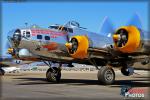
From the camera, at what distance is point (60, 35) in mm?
23844

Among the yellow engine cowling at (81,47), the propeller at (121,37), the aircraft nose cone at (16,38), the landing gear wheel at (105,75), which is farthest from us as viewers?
the aircraft nose cone at (16,38)

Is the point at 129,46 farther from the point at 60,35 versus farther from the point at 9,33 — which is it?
the point at 9,33

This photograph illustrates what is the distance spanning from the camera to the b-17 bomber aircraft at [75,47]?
21.4 meters

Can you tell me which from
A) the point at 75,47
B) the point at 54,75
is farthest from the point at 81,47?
the point at 54,75

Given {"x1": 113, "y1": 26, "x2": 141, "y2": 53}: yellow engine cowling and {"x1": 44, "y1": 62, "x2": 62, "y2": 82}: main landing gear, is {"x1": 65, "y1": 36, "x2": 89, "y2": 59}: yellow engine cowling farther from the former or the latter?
{"x1": 44, "y1": 62, "x2": 62, "y2": 82}: main landing gear

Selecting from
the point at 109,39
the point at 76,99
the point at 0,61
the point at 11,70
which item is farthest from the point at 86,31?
the point at 11,70

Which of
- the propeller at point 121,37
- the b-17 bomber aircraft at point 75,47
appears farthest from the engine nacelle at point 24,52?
the propeller at point 121,37

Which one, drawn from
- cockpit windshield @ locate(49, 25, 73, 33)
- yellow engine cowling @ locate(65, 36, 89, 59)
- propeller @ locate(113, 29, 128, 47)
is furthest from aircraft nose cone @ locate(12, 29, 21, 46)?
propeller @ locate(113, 29, 128, 47)

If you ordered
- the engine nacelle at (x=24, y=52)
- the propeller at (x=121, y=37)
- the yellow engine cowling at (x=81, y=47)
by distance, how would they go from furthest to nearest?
1. the engine nacelle at (x=24, y=52)
2. the yellow engine cowling at (x=81, y=47)
3. the propeller at (x=121, y=37)

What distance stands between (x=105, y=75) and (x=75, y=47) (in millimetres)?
2752

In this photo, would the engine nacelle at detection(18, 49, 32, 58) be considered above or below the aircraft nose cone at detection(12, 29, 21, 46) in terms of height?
below

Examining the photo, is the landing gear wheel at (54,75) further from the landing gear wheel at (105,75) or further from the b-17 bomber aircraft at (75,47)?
the landing gear wheel at (105,75)

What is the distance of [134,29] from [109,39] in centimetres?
555

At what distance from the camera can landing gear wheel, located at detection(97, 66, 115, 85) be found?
21.4 metres
